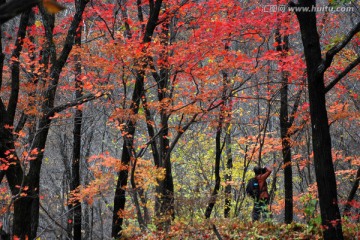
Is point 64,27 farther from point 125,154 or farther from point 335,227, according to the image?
point 335,227

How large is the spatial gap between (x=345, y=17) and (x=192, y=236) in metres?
10.4

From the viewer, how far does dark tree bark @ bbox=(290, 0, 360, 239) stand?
574 centimetres

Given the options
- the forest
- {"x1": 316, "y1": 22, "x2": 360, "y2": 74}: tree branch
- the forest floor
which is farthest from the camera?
the forest floor

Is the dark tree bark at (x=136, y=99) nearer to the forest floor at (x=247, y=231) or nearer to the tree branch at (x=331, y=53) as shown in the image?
the forest floor at (x=247, y=231)

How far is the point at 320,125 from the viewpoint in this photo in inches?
228

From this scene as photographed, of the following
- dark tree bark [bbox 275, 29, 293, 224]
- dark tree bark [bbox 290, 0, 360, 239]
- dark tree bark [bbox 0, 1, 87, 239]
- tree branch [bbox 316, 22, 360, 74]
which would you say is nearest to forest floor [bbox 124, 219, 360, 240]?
dark tree bark [bbox 290, 0, 360, 239]

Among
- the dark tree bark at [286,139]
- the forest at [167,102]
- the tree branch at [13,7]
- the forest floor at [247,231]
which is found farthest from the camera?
the dark tree bark at [286,139]

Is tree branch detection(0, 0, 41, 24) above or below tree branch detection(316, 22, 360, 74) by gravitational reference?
below

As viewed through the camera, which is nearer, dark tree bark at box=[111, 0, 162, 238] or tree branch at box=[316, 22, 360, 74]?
tree branch at box=[316, 22, 360, 74]

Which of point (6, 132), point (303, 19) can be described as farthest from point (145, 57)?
point (303, 19)

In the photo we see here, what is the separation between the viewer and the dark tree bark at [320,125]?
574cm

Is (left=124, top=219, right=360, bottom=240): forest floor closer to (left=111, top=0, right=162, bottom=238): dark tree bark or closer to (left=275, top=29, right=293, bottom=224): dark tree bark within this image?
(left=111, top=0, right=162, bottom=238): dark tree bark

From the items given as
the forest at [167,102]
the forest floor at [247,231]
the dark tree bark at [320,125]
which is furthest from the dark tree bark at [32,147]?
the dark tree bark at [320,125]

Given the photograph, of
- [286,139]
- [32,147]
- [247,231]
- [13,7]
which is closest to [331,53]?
[247,231]
